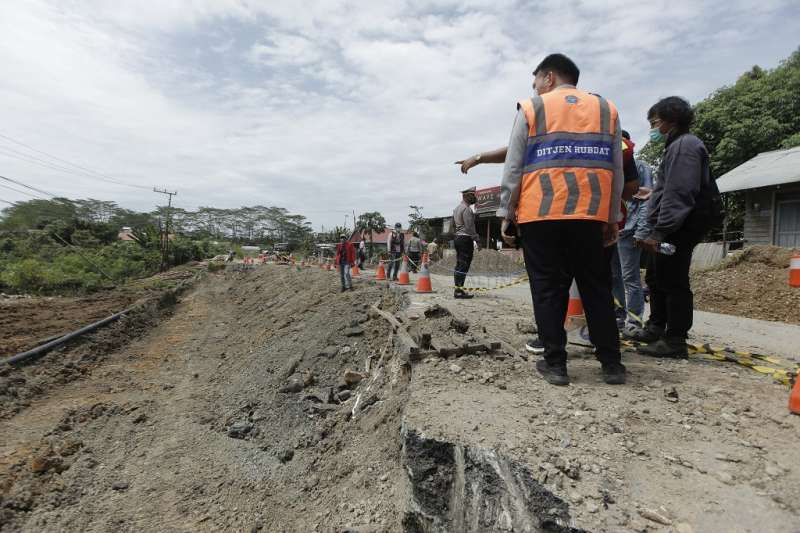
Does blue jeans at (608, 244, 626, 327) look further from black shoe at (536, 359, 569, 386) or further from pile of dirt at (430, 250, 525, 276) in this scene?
pile of dirt at (430, 250, 525, 276)

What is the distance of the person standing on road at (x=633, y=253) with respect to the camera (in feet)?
12.6

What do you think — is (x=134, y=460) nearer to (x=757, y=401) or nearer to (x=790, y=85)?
(x=757, y=401)

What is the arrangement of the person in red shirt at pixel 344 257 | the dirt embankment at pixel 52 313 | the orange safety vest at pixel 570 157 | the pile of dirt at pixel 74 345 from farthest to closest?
the person in red shirt at pixel 344 257
the dirt embankment at pixel 52 313
the pile of dirt at pixel 74 345
the orange safety vest at pixel 570 157

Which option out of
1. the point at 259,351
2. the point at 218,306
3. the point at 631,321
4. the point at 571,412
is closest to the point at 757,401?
the point at 571,412

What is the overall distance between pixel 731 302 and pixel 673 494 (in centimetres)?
856

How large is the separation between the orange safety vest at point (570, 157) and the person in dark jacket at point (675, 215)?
792 millimetres

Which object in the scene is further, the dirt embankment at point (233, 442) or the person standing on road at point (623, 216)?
the person standing on road at point (623, 216)

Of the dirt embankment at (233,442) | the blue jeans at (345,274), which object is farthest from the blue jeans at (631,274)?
the blue jeans at (345,274)

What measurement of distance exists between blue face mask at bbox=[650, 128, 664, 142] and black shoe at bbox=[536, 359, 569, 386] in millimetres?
2133

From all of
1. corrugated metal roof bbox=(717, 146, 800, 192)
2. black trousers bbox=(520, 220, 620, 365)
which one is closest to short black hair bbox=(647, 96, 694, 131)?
black trousers bbox=(520, 220, 620, 365)

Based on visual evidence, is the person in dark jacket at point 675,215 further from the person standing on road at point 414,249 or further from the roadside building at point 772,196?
the roadside building at point 772,196

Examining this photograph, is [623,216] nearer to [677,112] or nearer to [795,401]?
[677,112]

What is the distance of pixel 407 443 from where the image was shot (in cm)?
229

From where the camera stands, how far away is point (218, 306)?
15.9 meters
